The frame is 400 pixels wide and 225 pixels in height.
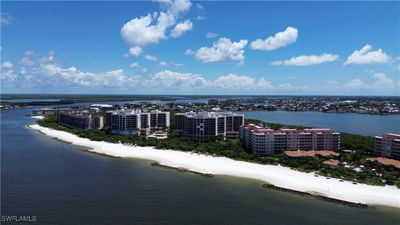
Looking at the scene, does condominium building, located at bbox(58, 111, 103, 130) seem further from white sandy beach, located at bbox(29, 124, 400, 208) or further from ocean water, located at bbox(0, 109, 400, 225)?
ocean water, located at bbox(0, 109, 400, 225)

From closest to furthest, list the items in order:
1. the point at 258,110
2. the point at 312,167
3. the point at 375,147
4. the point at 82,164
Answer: the point at 312,167, the point at 82,164, the point at 375,147, the point at 258,110

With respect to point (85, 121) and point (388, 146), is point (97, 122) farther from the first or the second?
point (388, 146)

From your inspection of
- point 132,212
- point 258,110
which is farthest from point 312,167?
point 258,110

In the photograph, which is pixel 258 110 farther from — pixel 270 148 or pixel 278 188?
pixel 278 188

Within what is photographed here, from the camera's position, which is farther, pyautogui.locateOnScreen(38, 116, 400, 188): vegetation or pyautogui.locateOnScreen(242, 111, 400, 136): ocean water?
pyautogui.locateOnScreen(242, 111, 400, 136): ocean water

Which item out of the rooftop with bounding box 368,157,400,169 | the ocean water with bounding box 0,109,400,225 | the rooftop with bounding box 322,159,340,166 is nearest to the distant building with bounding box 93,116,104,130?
the ocean water with bounding box 0,109,400,225

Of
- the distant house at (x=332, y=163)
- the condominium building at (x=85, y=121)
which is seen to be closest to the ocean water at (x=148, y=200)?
the distant house at (x=332, y=163)
